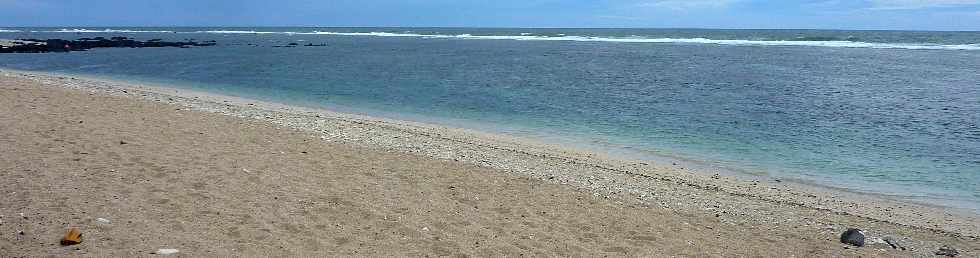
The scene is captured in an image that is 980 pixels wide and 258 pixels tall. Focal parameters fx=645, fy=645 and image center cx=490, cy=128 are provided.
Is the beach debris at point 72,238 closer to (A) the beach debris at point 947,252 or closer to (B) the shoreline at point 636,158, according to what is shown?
(B) the shoreline at point 636,158

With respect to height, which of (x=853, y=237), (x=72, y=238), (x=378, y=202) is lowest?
(x=853, y=237)

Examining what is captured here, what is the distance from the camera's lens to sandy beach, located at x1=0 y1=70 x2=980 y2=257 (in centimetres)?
621

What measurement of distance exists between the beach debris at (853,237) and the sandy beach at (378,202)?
0.15 meters

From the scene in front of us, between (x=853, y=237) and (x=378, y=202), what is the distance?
566cm

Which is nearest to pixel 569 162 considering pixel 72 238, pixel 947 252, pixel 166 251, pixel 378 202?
pixel 378 202

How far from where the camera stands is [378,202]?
25.7 feet

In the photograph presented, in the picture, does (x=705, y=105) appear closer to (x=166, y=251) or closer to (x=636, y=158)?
(x=636, y=158)

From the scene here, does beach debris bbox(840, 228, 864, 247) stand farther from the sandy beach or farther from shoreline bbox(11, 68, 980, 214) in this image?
shoreline bbox(11, 68, 980, 214)

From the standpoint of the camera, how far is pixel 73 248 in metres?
5.41

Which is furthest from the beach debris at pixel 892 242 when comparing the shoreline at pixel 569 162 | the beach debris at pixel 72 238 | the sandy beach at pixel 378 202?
the beach debris at pixel 72 238

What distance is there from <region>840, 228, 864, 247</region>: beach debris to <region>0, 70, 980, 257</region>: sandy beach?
0.50ft

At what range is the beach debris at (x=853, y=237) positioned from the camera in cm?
759

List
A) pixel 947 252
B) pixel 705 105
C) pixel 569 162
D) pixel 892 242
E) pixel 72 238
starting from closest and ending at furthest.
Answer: pixel 72 238, pixel 947 252, pixel 892 242, pixel 569 162, pixel 705 105

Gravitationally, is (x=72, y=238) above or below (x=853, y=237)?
above
